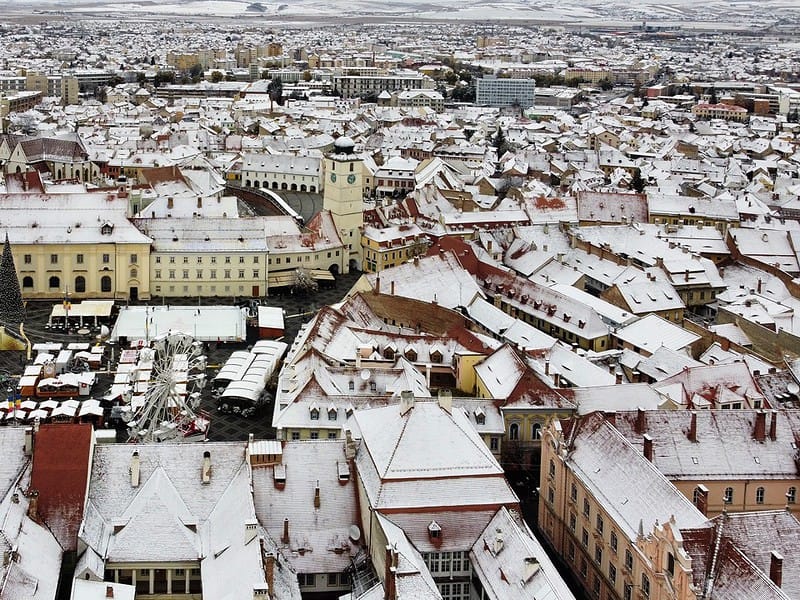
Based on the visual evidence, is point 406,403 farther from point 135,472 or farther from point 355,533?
point 135,472

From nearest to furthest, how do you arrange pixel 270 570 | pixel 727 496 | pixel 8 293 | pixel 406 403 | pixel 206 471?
pixel 270 570 < pixel 206 471 < pixel 406 403 < pixel 727 496 < pixel 8 293

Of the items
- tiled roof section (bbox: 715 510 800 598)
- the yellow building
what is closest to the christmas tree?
the yellow building

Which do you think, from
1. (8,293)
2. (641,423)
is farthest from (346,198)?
(641,423)

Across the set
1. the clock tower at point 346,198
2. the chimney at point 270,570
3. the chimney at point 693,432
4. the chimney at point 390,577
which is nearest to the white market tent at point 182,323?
the clock tower at point 346,198

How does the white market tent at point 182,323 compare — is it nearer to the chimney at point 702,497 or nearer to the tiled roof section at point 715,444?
the tiled roof section at point 715,444

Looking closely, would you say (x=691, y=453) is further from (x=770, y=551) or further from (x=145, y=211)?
(x=145, y=211)

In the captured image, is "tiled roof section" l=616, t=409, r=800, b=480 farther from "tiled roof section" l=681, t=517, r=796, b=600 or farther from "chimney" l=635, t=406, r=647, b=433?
"tiled roof section" l=681, t=517, r=796, b=600

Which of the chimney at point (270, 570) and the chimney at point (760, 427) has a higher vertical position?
the chimney at point (760, 427)
